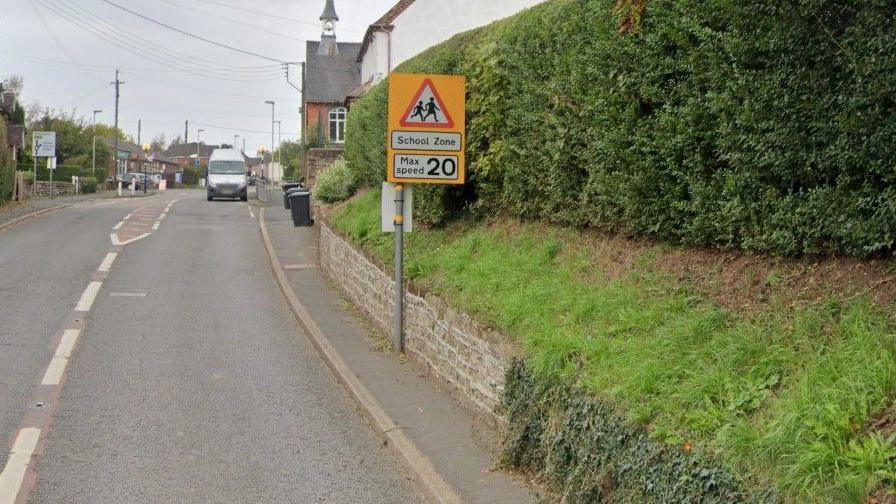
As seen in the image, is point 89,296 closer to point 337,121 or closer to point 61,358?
point 61,358

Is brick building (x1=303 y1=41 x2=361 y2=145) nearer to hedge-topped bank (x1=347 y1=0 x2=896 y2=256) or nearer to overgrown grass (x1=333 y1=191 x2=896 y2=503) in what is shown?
hedge-topped bank (x1=347 y1=0 x2=896 y2=256)

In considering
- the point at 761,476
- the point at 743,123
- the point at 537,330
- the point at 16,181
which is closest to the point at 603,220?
the point at 537,330

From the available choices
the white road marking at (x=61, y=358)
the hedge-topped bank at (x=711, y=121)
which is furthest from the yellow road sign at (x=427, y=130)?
the white road marking at (x=61, y=358)

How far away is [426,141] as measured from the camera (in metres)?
12.2

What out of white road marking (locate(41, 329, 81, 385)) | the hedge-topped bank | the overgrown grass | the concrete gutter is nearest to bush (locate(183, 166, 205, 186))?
the concrete gutter

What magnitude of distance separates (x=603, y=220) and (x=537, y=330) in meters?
1.93

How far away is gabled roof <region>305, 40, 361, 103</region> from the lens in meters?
71.2

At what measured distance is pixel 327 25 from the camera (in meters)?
94.6

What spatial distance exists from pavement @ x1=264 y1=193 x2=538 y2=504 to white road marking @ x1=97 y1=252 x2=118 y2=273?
236 inches

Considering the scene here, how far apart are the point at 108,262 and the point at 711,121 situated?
58.7ft

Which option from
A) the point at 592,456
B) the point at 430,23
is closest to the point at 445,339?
the point at 592,456

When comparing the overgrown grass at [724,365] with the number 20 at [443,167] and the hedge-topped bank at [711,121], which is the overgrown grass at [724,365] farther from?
the number 20 at [443,167]

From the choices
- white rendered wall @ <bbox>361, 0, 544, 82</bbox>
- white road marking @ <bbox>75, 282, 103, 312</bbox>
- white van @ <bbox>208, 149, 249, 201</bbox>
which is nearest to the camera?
white road marking @ <bbox>75, 282, 103, 312</bbox>

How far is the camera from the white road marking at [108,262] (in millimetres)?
21672
